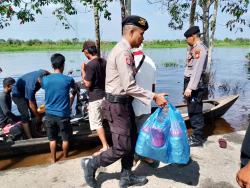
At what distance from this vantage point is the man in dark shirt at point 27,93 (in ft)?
18.8

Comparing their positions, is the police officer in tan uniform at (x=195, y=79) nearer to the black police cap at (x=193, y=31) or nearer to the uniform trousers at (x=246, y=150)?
the black police cap at (x=193, y=31)

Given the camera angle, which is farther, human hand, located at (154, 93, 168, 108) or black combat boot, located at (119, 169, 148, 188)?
black combat boot, located at (119, 169, 148, 188)

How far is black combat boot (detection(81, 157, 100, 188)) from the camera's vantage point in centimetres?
388

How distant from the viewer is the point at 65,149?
19.0 ft

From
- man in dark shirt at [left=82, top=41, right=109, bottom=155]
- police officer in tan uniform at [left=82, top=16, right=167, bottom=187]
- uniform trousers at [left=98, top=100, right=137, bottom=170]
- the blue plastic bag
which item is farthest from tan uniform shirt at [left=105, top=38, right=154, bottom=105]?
man in dark shirt at [left=82, top=41, right=109, bottom=155]

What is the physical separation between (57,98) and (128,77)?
84.8 inches

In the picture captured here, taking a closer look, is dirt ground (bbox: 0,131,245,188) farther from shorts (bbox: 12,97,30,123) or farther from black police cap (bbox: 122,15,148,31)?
black police cap (bbox: 122,15,148,31)

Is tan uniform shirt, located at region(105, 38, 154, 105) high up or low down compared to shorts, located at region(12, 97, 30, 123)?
up

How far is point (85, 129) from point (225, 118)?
4.74 meters

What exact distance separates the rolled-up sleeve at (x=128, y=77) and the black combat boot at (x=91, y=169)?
985 millimetres

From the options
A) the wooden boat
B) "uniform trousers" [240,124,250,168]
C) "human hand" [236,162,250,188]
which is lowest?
the wooden boat

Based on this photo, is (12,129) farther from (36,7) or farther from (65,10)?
(65,10)

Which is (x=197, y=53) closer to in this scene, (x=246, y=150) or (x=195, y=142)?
(x=195, y=142)

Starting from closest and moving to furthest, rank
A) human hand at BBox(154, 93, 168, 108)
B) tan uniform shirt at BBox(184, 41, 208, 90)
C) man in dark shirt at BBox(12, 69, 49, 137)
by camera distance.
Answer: human hand at BBox(154, 93, 168, 108), tan uniform shirt at BBox(184, 41, 208, 90), man in dark shirt at BBox(12, 69, 49, 137)
